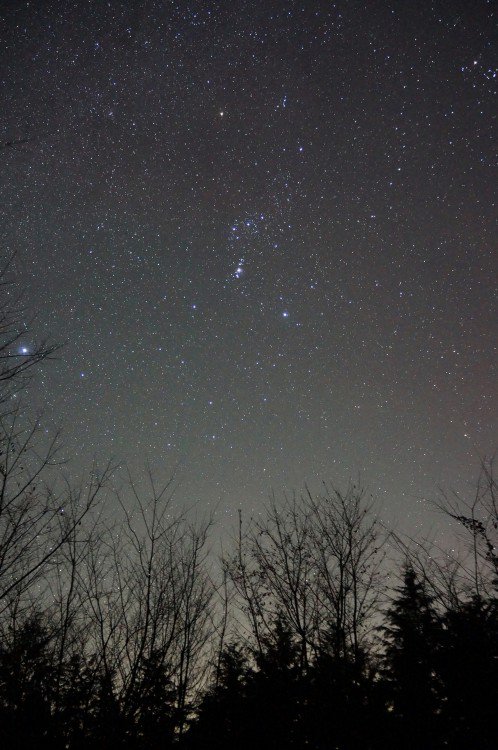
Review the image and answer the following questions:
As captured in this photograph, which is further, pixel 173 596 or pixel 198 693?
pixel 198 693

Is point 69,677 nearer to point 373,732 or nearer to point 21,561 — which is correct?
point 21,561

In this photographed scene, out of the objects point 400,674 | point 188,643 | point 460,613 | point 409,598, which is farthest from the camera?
point 409,598

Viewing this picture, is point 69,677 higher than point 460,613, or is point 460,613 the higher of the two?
point 460,613

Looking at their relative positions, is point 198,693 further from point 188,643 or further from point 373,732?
point 373,732

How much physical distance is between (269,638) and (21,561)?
Answer: 809 cm

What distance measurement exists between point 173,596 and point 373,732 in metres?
4.44

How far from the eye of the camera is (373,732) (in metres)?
7.30

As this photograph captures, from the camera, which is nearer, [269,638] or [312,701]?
[312,701]

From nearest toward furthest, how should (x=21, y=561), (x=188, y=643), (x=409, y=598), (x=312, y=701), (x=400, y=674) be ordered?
(x=21, y=561), (x=312, y=701), (x=188, y=643), (x=400, y=674), (x=409, y=598)

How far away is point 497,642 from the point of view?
24.7ft

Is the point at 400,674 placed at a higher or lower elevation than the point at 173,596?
lower

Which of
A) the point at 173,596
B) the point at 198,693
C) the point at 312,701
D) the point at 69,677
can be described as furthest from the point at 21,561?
the point at 198,693

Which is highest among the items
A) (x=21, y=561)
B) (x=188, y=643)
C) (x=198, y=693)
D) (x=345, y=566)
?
(x=345, y=566)

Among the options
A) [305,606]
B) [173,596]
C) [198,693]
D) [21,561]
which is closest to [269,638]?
[198,693]
